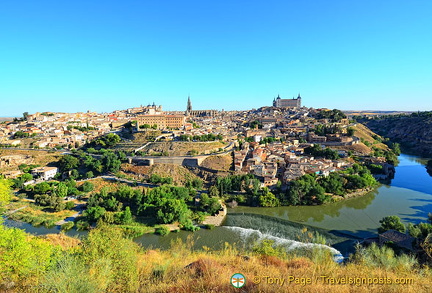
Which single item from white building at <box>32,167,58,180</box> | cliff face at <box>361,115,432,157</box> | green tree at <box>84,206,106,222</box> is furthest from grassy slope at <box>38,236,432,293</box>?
cliff face at <box>361,115,432,157</box>

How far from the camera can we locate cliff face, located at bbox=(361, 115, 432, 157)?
144ft

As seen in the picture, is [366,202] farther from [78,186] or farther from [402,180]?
[78,186]

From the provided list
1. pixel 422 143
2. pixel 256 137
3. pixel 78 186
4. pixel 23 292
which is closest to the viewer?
pixel 23 292

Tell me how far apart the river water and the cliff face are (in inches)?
1042

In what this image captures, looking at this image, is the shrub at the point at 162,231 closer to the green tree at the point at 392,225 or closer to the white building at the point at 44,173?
the green tree at the point at 392,225

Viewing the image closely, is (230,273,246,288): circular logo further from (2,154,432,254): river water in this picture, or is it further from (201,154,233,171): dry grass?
(201,154,233,171): dry grass

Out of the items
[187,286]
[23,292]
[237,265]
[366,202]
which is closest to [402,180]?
[366,202]

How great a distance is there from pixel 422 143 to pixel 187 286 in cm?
5742

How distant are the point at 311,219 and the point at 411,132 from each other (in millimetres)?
50702

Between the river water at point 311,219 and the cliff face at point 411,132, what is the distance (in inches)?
1042

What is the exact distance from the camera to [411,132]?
5178cm

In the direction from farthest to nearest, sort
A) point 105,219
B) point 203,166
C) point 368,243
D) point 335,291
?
point 203,166
point 105,219
point 368,243
point 335,291

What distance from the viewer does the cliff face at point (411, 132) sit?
44.0 m

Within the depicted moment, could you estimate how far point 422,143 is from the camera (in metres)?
44.9
